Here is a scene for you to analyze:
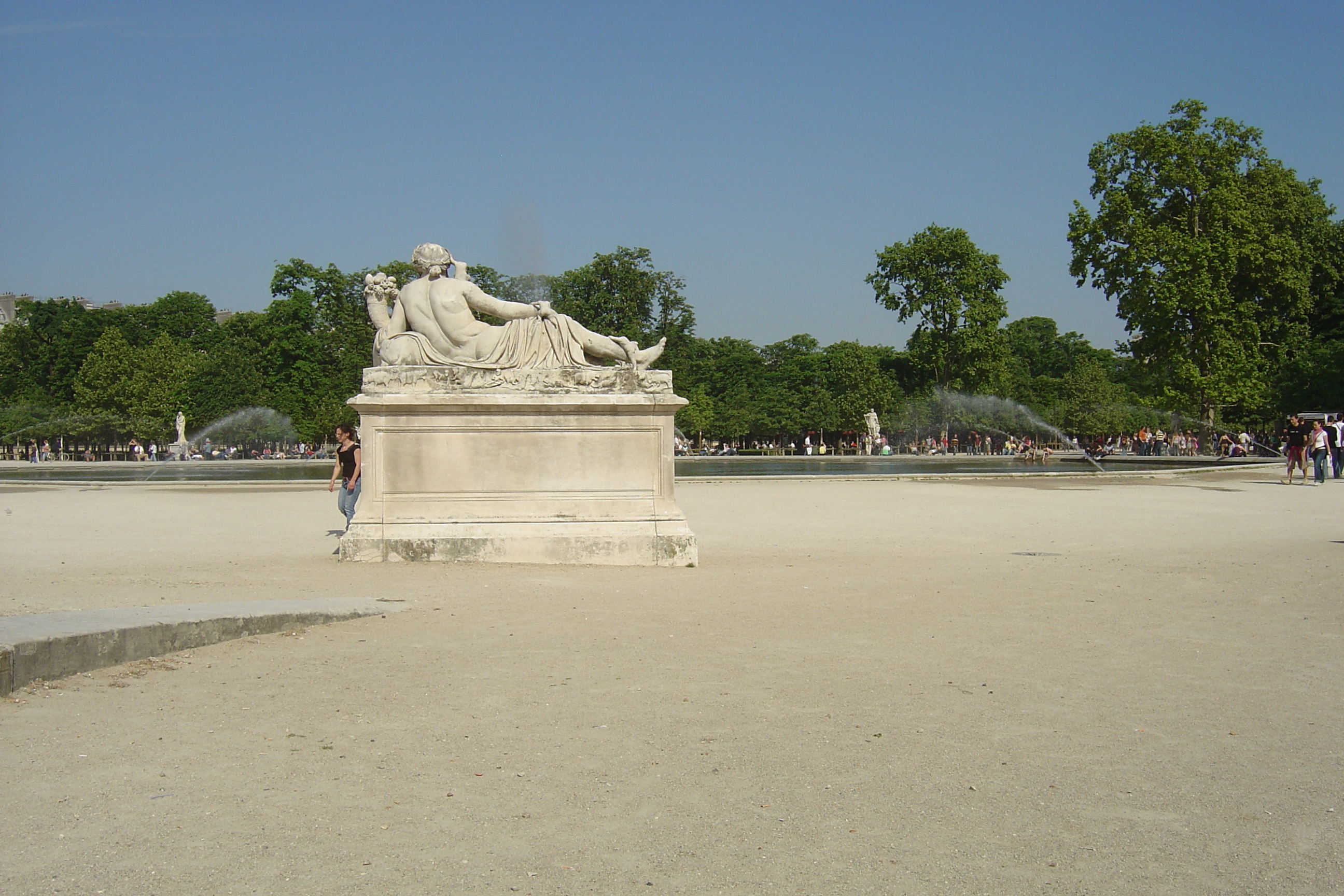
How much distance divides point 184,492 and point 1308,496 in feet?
73.5

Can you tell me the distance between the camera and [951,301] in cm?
6569

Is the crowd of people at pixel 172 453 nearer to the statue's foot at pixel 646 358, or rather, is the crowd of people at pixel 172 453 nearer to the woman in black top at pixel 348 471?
the woman in black top at pixel 348 471

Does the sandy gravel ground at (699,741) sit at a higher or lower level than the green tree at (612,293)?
lower

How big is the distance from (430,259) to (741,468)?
29.4 meters

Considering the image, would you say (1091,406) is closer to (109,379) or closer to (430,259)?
(109,379)

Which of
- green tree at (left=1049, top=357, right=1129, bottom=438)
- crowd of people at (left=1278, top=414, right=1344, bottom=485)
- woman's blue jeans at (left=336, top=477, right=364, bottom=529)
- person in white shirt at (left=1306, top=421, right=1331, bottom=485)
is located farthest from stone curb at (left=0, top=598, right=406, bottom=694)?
green tree at (left=1049, top=357, right=1129, bottom=438)

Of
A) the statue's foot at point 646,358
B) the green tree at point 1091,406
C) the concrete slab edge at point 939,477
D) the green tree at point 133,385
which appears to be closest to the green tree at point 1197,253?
the concrete slab edge at point 939,477

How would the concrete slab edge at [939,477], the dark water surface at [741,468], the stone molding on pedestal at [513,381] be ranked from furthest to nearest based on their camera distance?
1. the dark water surface at [741,468]
2. the concrete slab edge at [939,477]
3. the stone molding on pedestal at [513,381]

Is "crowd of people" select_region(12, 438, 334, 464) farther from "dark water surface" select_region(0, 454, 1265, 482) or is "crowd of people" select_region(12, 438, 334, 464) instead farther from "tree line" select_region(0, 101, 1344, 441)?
"dark water surface" select_region(0, 454, 1265, 482)

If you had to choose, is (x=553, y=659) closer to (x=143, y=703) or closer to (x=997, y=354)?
(x=143, y=703)

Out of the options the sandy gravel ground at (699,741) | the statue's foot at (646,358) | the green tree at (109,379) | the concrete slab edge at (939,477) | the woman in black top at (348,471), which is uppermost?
the green tree at (109,379)

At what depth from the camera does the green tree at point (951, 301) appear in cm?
6538

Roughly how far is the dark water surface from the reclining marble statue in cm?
1664

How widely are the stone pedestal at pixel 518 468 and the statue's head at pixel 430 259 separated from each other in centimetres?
138
